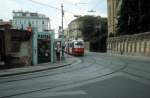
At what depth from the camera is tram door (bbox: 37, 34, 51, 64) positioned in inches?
1351

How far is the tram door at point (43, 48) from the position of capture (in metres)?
34.3

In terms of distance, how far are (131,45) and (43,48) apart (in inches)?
1160

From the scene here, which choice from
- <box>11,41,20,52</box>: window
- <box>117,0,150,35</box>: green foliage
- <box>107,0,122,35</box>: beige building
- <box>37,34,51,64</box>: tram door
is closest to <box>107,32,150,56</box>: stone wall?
<box>117,0,150,35</box>: green foliage

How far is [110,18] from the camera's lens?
302ft

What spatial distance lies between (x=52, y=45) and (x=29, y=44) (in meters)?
4.63

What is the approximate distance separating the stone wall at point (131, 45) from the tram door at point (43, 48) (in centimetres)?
2126

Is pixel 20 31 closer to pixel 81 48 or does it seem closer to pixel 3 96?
pixel 3 96

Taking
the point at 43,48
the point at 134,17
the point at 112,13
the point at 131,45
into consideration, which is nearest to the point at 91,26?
the point at 112,13

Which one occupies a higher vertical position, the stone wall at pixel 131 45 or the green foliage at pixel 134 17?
the green foliage at pixel 134 17

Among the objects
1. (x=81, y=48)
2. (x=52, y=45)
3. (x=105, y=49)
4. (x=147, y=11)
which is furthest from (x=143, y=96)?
(x=105, y=49)

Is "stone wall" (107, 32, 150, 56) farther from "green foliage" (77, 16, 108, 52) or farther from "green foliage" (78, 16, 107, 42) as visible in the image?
"green foliage" (78, 16, 107, 42)

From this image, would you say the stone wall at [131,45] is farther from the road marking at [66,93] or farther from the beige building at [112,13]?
the road marking at [66,93]

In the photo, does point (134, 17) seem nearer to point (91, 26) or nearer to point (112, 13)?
point (112, 13)

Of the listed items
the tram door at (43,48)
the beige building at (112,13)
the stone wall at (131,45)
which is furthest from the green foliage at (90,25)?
the tram door at (43,48)
